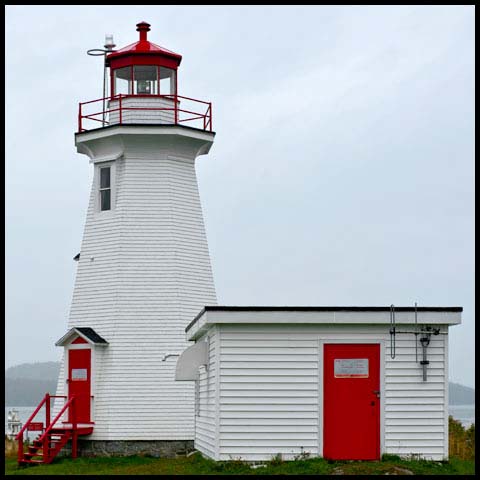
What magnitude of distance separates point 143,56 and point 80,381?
7.95m

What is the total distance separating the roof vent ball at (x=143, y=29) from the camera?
29.9 m

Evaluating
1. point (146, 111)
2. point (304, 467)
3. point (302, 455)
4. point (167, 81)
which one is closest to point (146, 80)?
point (167, 81)

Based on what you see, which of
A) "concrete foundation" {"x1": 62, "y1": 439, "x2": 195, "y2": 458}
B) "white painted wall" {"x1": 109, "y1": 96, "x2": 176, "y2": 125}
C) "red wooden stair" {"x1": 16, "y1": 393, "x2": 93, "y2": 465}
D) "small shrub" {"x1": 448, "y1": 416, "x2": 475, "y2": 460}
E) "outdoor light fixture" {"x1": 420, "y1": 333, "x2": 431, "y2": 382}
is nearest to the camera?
"outdoor light fixture" {"x1": 420, "y1": 333, "x2": 431, "y2": 382}

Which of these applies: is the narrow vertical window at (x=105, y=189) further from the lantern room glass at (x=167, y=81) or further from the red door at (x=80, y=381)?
the red door at (x=80, y=381)

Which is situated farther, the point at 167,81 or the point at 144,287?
the point at 167,81

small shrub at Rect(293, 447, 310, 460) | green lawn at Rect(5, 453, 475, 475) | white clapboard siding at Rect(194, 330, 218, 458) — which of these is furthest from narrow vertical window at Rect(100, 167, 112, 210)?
small shrub at Rect(293, 447, 310, 460)

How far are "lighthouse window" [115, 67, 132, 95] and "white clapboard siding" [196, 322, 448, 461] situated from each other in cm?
1041

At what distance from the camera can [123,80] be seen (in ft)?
97.5

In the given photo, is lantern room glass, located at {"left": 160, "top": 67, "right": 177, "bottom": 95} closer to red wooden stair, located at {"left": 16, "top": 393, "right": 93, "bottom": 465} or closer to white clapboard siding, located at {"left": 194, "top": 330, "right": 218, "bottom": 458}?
red wooden stair, located at {"left": 16, "top": 393, "right": 93, "bottom": 465}

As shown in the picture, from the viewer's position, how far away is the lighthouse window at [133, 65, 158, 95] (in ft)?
97.2

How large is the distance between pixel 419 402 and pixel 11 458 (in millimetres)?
12629

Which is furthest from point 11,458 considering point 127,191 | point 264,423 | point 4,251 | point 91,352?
point 264,423

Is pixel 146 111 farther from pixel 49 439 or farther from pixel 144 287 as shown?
pixel 49 439

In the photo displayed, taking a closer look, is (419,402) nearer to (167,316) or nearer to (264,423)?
(264,423)
